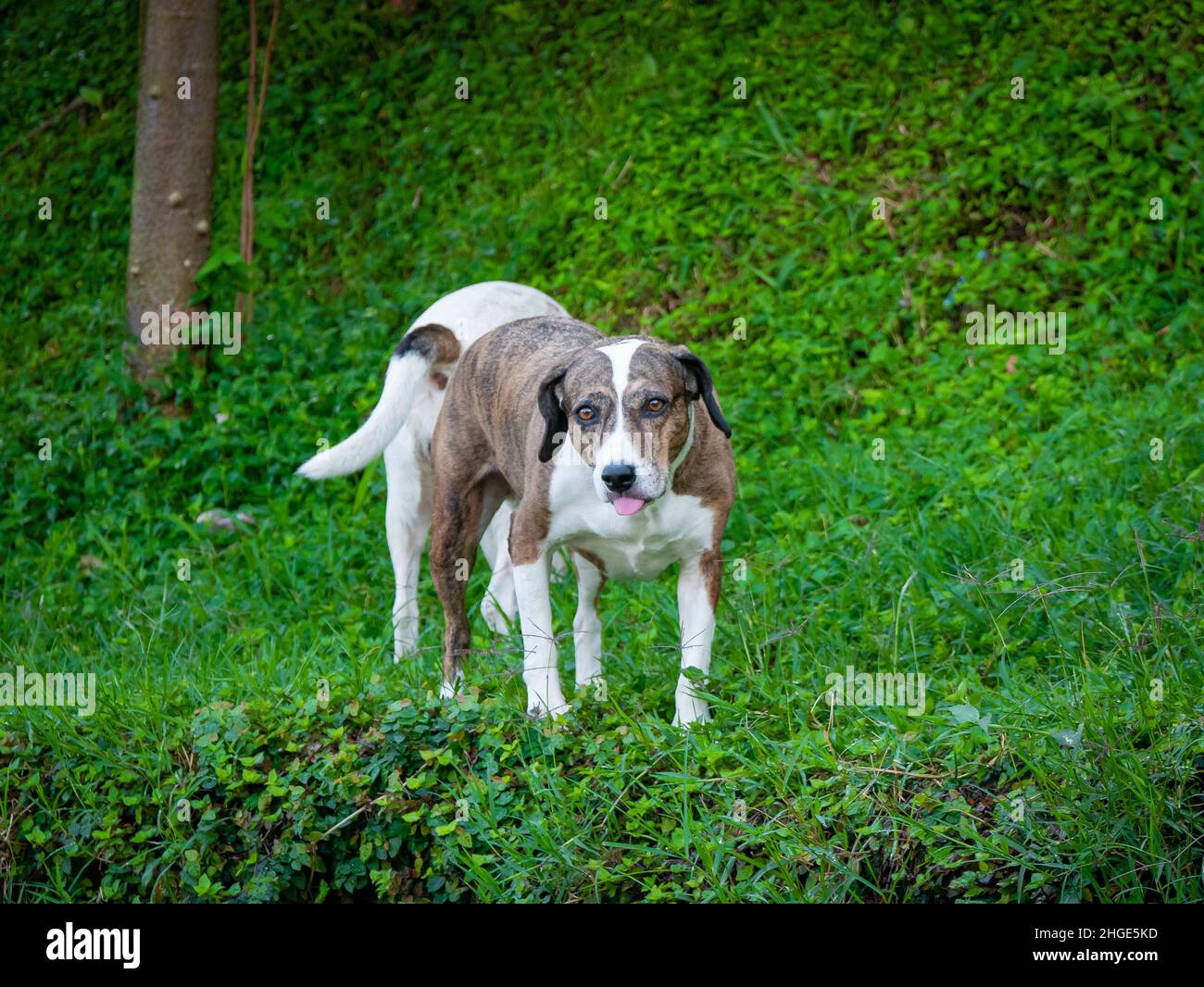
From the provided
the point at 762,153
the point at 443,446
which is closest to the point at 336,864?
the point at 443,446

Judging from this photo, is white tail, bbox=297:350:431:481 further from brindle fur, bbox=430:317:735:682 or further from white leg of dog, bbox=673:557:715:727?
white leg of dog, bbox=673:557:715:727

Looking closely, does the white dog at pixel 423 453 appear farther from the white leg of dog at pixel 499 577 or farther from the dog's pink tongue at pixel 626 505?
the dog's pink tongue at pixel 626 505

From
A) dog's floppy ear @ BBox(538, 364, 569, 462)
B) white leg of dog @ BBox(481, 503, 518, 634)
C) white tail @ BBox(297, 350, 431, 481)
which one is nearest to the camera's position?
dog's floppy ear @ BBox(538, 364, 569, 462)

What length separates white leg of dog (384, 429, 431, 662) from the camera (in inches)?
245

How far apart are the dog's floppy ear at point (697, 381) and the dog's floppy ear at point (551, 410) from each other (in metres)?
0.39

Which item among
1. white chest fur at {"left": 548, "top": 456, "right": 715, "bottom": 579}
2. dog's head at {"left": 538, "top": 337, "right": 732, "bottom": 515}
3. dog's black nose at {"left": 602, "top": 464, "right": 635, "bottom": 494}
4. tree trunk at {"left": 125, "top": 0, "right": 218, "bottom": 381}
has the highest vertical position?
tree trunk at {"left": 125, "top": 0, "right": 218, "bottom": 381}

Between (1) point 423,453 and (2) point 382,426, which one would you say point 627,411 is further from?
(1) point 423,453

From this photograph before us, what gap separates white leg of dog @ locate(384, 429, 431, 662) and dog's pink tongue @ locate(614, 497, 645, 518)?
1978 mm

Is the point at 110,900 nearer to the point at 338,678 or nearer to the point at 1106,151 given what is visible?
the point at 338,678

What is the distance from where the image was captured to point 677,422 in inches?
185

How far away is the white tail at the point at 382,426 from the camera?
5672 mm

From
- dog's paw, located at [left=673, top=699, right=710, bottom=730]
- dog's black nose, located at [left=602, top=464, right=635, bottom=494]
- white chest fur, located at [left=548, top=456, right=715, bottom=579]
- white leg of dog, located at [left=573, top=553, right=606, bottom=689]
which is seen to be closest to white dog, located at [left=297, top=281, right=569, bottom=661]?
white leg of dog, located at [left=573, top=553, right=606, bottom=689]

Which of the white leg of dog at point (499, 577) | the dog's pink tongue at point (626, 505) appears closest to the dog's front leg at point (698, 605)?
the dog's pink tongue at point (626, 505)

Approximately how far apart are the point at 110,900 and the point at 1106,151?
653 cm
